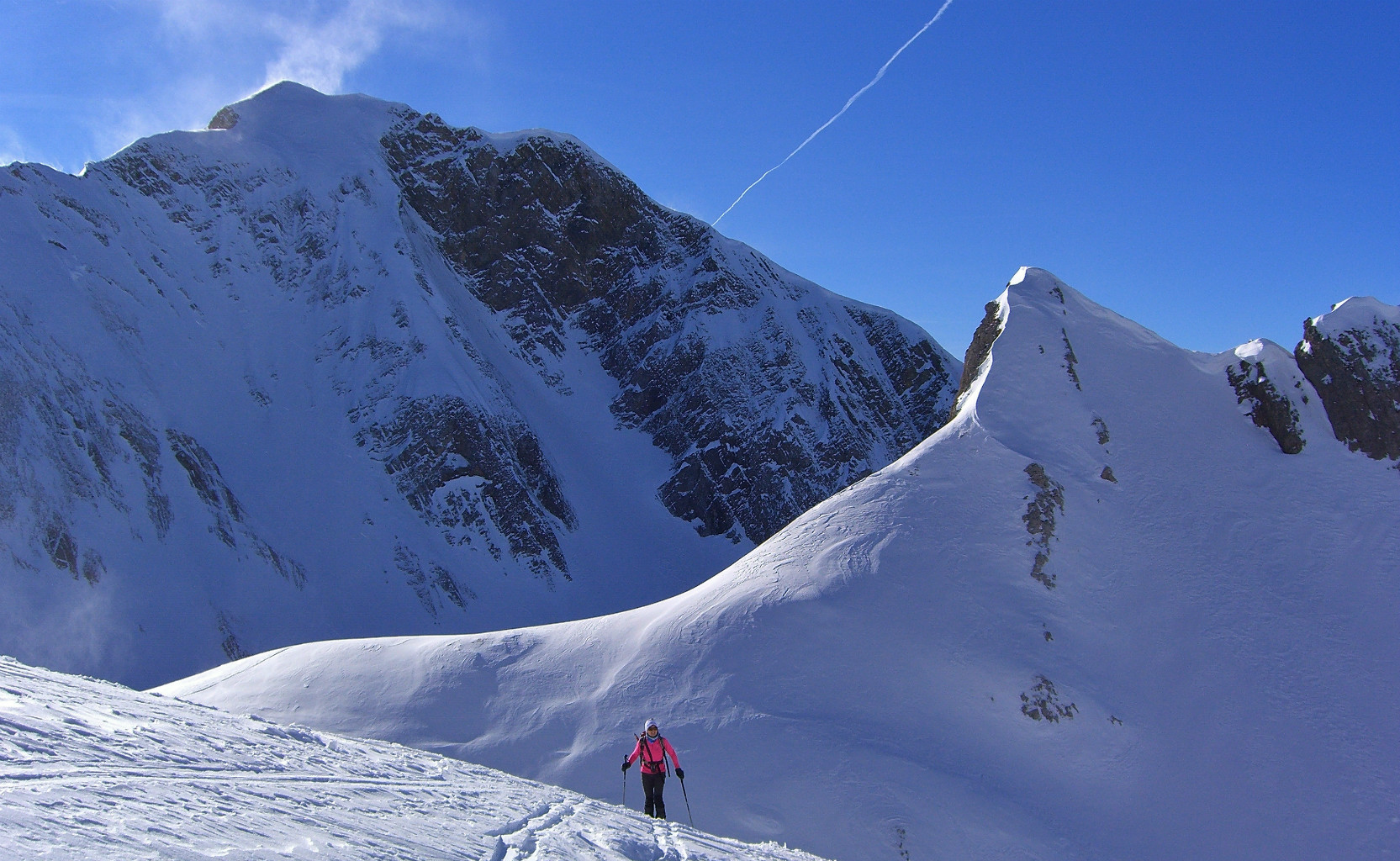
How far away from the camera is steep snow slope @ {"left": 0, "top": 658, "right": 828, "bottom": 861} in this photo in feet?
16.5

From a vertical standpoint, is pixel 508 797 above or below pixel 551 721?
below

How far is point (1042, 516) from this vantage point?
66.6ft

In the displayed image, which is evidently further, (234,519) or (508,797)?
(234,519)

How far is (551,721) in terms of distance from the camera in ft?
58.2

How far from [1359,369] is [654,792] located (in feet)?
76.1

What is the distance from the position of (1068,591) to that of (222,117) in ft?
223

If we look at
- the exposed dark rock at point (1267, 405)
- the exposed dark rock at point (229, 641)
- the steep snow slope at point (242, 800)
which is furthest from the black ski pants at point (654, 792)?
the exposed dark rock at point (229, 641)

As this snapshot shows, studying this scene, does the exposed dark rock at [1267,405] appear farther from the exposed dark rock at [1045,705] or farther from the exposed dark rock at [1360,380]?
the exposed dark rock at [1045,705]

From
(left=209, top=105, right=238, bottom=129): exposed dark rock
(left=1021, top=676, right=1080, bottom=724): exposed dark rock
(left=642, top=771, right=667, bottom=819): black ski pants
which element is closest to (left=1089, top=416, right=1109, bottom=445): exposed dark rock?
(left=1021, top=676, right=1080, bottom=724): exposed dark rock

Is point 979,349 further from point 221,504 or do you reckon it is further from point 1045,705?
point 221,504

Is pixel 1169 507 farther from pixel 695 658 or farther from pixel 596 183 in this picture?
pixel 596 183

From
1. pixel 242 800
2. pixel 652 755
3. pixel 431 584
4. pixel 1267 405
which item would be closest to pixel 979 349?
pixel 1267 405

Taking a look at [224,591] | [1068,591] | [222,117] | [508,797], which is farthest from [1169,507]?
[222,117]

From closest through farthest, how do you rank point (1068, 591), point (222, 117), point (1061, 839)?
point (1061, 839) < point (1068, 591) < point (222, 117)
